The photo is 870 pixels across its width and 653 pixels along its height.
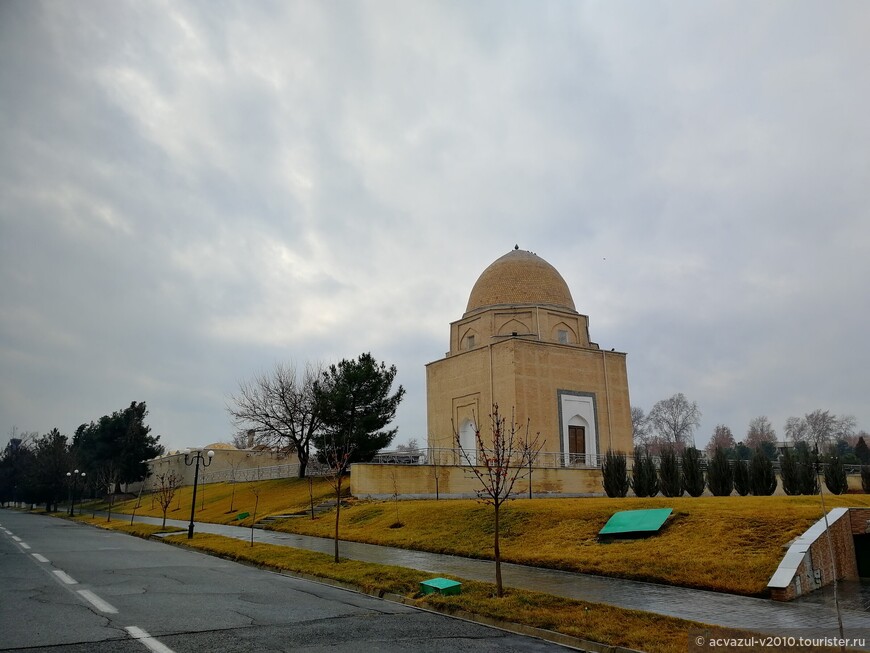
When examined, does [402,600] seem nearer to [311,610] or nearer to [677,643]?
[311,610]

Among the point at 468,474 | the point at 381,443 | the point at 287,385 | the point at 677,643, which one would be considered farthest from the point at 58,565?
the point at 287,385

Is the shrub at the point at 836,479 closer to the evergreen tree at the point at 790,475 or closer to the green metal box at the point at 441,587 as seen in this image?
the evergreen tree at the point at 790,475

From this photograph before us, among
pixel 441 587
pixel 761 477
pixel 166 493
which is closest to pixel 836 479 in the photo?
pixel 761 477

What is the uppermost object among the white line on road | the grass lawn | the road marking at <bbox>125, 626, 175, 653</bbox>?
the grass lawn

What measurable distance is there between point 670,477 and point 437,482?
10050 mm

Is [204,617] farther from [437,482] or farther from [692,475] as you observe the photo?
[437,482]

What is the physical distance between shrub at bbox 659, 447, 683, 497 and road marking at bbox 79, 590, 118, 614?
19638 millimetres

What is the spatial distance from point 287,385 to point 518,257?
17.6 m

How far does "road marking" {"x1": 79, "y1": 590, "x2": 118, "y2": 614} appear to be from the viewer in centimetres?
809

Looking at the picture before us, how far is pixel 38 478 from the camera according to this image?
62.1m

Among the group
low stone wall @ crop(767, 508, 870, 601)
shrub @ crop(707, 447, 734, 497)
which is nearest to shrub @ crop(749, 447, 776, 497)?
shrub @ crop(707, 447, 734, 497)

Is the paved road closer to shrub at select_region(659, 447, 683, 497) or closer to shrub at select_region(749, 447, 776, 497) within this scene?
shrub at select_region(659, 447, 683, 497)

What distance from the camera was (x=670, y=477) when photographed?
23.1 m

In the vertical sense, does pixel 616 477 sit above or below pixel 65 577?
above
